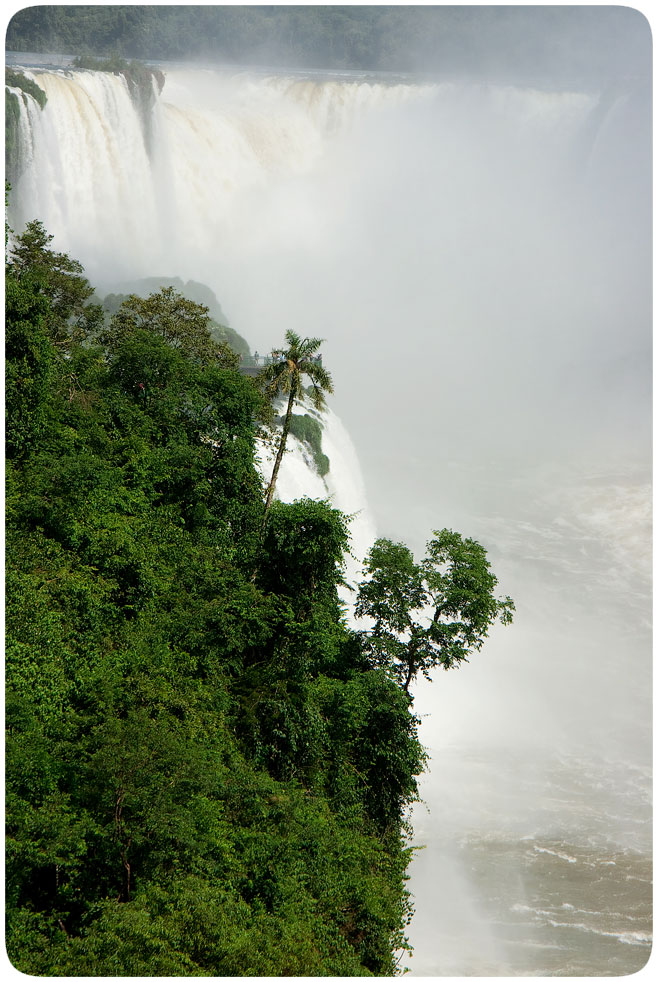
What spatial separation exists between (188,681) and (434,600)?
14.4 feet

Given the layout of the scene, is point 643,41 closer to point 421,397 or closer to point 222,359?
point 421,397

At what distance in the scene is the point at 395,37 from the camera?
238 feet

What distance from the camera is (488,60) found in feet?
227

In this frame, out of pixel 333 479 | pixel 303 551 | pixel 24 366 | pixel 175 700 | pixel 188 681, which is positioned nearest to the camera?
pixel 175 700

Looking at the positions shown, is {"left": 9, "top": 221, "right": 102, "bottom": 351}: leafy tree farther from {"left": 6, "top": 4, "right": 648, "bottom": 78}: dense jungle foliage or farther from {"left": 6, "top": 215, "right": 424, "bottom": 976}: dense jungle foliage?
{"left": 6, "top": 4, "right": 648, "bottom": 78}: dense jungle foliage

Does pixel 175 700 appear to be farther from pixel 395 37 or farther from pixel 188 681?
pixel 395 37

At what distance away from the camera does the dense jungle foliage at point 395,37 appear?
64.6m

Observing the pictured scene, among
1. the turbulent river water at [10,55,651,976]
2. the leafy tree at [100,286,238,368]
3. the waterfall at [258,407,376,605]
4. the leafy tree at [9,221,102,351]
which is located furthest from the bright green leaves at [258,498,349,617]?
the leafy tree at [100,286,238,368]

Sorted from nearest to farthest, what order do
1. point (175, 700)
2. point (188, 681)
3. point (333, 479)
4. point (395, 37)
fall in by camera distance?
point (175, 700)
point (188, 681)
point (333, 479)
point (395, 37)

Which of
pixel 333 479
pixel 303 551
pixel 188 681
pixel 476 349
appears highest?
pixel 476 349

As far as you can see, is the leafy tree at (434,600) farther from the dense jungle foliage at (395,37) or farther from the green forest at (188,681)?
the dense jungle foliage at (395,37)

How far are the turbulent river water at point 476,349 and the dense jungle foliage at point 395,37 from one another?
9.90 ft

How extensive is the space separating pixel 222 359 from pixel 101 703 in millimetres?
13657

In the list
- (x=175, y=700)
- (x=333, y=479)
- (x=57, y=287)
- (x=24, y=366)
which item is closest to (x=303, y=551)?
(x=175, y=700)
